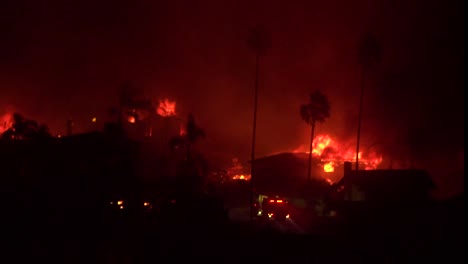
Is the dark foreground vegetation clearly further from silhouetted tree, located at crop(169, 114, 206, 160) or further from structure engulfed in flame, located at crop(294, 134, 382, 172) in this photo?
structure engulfed in flame, located at crop(294, 134, 382, 172)

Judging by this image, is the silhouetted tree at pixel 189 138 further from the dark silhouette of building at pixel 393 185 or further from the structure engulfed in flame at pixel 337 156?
the structure engulfed in flame at pixel 337 156

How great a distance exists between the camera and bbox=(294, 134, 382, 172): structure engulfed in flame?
70.1 metres

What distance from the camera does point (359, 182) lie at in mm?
45594

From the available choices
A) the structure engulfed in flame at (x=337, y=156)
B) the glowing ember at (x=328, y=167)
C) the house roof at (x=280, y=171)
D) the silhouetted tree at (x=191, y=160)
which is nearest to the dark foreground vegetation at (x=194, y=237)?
the silhouetted tree at (x=191, y=160)

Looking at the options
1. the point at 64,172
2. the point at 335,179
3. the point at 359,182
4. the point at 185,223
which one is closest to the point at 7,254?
the point at 185,223

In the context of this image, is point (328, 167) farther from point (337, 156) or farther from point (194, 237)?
point (194, 237)

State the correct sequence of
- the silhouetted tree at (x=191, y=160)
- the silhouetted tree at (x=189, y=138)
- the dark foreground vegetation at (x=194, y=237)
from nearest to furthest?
the dark foreground vegetation at (x=194, y=237) → the silhouetted tree at (x=191, y=160) → the silhouetted tree at (x=189, y=138)

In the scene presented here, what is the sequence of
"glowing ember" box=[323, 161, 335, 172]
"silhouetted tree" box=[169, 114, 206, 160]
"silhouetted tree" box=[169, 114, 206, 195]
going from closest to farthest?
"silhouetted tree" box=[169, 114, 206, 195]
"silhouetted tree" box=[169, 114, 206, 160]
"glowing ember" box=[323, 161, 335, 172]

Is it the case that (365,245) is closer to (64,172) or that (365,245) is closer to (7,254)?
(7,254)

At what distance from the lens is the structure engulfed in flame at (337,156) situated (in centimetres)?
7012

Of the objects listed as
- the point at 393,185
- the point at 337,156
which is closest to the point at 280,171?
the point at 337,156

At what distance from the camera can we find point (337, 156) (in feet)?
237

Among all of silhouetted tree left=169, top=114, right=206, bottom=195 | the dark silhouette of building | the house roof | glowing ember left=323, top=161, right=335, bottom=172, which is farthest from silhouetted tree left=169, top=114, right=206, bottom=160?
glowing ember left=323, top=161, right=335, bottom=172

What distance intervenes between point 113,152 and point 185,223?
11250 millimetres
